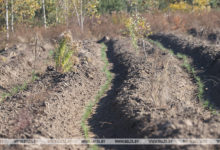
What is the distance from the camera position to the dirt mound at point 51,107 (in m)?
4.84

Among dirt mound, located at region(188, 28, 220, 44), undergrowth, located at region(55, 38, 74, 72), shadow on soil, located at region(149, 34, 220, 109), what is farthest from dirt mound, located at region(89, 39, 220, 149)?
dirt mound, located at region(188, 28, 220, 44)

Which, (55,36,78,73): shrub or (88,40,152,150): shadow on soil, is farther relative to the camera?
(55,36,78,73): shrub

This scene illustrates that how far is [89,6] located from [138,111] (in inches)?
663

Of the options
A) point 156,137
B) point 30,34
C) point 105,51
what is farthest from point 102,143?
point 30,34

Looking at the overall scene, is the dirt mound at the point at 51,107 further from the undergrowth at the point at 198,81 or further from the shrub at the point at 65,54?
the undergrowth at the point at 198,81

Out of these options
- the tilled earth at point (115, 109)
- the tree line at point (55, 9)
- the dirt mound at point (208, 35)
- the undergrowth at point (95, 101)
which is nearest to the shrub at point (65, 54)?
the tilled earth at point (115, 109)

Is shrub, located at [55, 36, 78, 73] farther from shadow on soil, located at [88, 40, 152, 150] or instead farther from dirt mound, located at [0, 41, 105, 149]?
shadow on soil, located at [88, 40, 152, 150]

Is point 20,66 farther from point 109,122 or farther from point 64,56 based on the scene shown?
point 109,122

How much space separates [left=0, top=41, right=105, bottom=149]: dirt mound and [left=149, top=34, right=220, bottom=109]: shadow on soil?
307 centimetres

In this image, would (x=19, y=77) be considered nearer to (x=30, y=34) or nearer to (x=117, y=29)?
(x=30, y=34)

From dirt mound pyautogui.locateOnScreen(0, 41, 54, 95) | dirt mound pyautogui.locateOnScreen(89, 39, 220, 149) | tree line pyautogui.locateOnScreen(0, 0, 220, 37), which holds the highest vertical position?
tree line pyautogui.locateOnScreen(0, 0, 220, 37)

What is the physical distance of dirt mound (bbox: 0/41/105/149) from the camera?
4.84m

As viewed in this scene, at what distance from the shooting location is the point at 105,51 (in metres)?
13.8

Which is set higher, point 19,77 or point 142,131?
point 19,77
